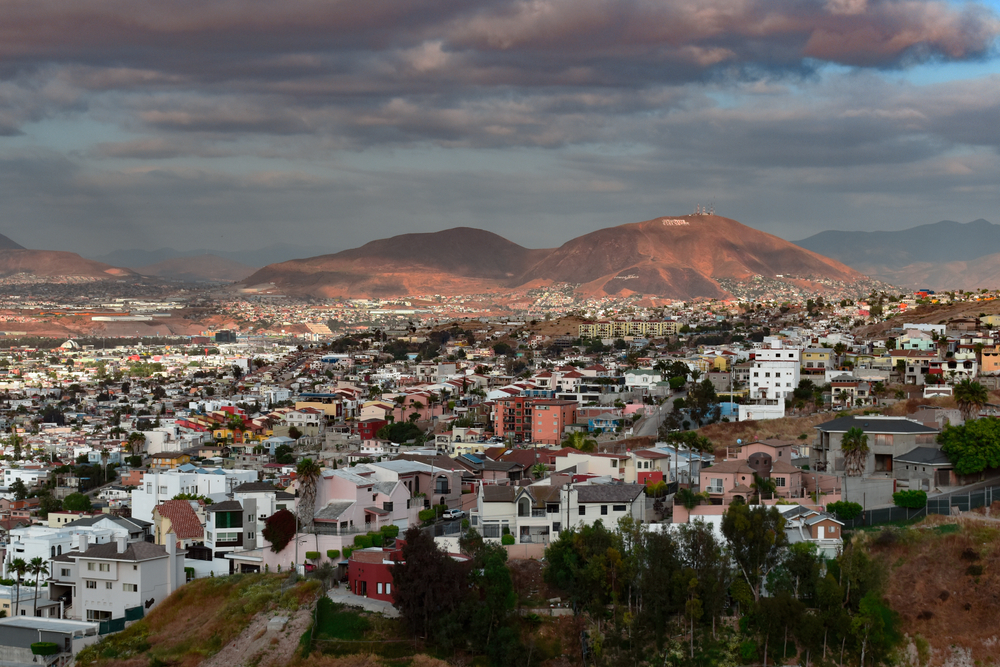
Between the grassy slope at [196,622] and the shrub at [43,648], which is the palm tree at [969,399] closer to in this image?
the grassy slope at [196,622]

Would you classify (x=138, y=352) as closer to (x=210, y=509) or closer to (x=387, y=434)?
(x=387, y=434)

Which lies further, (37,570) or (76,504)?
(76,504)

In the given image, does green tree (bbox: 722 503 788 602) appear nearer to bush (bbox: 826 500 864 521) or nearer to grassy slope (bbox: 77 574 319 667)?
bush (bbox: 826 500 864 521)

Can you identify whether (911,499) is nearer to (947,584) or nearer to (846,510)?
(846,510)

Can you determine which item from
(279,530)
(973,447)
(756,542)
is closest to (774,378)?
(973,447)

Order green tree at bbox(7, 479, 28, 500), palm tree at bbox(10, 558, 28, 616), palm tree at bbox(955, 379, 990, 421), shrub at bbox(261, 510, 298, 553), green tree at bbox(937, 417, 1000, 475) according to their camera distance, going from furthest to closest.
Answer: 1. green tree at bbox(7, 479, 28, 500)
2. palm tree at bbox(955, 379, 990, 421)
3. green tree at bbox(937, 417, 1000, 475)
4. shrub at bbox(261, 510, 298, 553)
5. palm tree at bbox(10, 558, 28, 616)

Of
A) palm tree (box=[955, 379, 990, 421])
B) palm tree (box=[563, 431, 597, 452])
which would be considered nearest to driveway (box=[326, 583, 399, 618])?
palm tree (box=[563, 431, 597, 452])

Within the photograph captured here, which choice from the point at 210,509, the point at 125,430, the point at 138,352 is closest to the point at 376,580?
the point at 210,509
